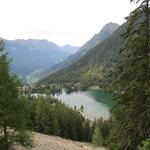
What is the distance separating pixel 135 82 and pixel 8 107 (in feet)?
39.0

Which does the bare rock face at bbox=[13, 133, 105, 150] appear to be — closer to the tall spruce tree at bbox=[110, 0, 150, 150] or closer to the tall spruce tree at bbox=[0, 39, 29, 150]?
the tall spruce tree at bbox=[0, 39, 29, 150]

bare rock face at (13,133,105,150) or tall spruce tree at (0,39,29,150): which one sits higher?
tall spruce tree at (0,39,29,150)

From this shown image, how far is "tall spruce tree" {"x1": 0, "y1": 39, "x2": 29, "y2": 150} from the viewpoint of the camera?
27783 mm

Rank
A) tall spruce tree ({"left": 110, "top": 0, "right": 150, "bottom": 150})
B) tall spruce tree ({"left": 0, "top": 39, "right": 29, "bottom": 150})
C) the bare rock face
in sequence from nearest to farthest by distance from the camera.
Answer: tall spruce tree ({"left": 110, "top": 0, "right": 150, "bottom": 150}), tall spruce tree ({"left": 0, "top": 39, "right": 29, "bottom": 150}), the bare rock face

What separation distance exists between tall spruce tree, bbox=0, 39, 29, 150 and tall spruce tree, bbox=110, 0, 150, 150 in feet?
32.8

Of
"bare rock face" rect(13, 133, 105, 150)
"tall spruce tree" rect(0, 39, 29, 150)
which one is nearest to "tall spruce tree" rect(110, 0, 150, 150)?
"tall spruce tree" rect(0, 39, 29, 150)

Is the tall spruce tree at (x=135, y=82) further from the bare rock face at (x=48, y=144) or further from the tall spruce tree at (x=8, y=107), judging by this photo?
the bare rock face at (x=48, y=144)

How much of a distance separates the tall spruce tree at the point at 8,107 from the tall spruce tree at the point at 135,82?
32.8 feet

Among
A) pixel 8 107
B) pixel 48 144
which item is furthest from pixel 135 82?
pixel 48 144

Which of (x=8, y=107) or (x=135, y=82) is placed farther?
(x=8, y=107)

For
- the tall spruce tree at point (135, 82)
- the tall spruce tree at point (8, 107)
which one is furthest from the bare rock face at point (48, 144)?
the tall spruce tree at point (135, 82)

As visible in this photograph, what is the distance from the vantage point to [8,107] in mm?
28641

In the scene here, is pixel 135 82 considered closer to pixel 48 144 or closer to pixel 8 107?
pixel 8 107

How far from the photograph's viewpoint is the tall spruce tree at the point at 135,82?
20562 mm
